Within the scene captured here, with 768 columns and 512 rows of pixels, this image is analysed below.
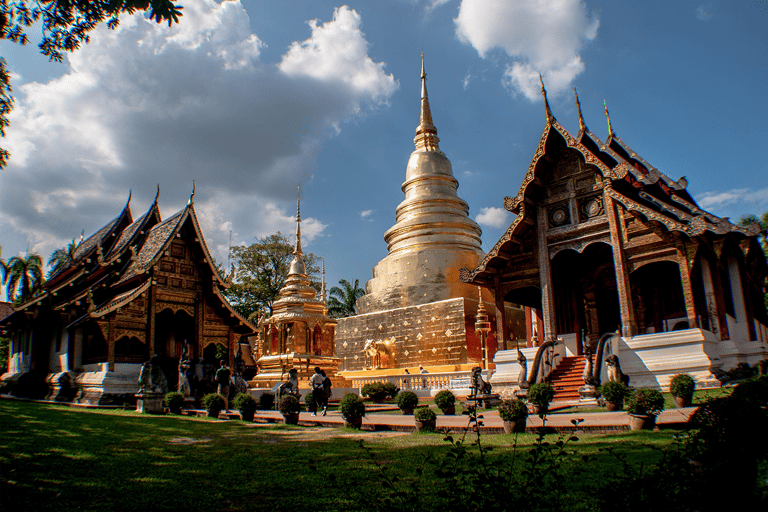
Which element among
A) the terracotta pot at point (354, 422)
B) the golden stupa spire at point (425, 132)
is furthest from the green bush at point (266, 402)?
the golden stupa spire at point (425, 132)

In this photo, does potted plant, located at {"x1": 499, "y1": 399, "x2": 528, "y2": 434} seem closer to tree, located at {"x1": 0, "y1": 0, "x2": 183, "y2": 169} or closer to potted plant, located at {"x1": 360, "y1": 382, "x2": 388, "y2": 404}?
tree, located at {"x1": 0, "y1": 0, "x2": 183, "y2": 169}

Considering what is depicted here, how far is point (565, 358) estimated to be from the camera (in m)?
17.5

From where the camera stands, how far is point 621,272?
1608 centimetres

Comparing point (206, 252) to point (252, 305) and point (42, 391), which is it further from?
point (252, 305)

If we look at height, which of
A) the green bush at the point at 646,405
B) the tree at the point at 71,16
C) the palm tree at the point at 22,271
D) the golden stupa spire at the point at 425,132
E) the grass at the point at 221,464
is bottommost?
the grass at the point at 221,464

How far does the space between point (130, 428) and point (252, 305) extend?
99.6 feet

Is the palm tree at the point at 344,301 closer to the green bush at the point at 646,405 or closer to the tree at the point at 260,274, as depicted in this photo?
the tree at the point at 260,274

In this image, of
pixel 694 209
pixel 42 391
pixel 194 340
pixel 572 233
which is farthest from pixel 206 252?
pixel 694 209

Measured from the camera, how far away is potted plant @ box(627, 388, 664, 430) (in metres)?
8.44

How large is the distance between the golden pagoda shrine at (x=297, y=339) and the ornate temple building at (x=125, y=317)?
425cm

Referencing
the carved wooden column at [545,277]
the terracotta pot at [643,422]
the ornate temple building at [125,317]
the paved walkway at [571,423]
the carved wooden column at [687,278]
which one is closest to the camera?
the terracotta pot at [643,422]

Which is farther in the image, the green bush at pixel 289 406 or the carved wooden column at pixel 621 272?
the carved wooden column at pixel 621 272

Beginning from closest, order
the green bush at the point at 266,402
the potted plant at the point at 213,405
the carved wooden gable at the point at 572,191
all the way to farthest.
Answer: the potted plant at the point at 213,405 < the carved wooden gable at the point at 572,191 < the green bush at the point at 266,402

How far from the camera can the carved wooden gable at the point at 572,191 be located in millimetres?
17453
